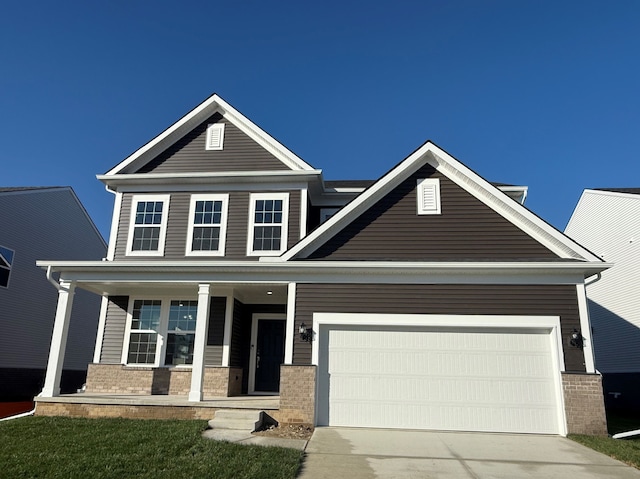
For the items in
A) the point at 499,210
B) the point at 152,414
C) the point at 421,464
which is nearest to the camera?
the point at 421,464

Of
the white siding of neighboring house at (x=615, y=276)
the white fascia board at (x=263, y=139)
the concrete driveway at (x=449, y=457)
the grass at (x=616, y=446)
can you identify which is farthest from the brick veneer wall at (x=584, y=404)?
the white siding of neighboring house at (x=615, y=276)

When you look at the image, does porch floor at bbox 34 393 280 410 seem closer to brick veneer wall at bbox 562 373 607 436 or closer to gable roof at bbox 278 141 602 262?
gable roof at bbox 278 141 602 262

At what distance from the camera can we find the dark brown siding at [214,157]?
13.8 m

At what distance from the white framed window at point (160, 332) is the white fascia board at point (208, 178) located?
10.8 ft

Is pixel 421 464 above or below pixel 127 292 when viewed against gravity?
below

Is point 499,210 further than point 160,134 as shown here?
No

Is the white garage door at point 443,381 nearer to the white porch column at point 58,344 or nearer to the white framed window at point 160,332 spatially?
the white framed window at point 160,332

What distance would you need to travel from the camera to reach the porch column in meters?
10.4

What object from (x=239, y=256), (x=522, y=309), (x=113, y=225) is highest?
(x=113, y=225)

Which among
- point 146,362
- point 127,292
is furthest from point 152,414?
point 127,292

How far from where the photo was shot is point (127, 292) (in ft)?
43.7

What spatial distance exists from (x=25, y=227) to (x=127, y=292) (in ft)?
24.2

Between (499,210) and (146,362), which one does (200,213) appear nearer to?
(146,362)

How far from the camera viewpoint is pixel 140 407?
10.2m
